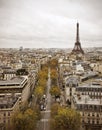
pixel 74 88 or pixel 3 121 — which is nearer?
pixel 3 121

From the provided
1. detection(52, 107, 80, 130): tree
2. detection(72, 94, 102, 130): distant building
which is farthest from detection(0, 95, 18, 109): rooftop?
detection(72, 94, 102, 130): distant building

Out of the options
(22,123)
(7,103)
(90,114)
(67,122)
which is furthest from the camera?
(7,103)

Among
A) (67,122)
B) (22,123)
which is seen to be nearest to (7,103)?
(22,123)

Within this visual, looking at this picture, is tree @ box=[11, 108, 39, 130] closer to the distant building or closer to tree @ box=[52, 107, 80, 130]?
tree @ box=[52, 107, 80, 130]

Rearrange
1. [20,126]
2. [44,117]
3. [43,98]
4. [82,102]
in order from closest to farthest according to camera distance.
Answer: [20,126]
[82,102]
[44,117]
[43,98]

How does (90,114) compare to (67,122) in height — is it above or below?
above

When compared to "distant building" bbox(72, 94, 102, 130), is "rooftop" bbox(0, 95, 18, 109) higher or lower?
higher

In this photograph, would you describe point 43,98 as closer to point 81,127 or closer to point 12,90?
point 12,90

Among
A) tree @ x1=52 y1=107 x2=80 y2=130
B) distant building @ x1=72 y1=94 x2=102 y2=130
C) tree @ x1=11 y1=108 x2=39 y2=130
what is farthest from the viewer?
distant building @ x1=72 y1=94 x2=102 y2=130

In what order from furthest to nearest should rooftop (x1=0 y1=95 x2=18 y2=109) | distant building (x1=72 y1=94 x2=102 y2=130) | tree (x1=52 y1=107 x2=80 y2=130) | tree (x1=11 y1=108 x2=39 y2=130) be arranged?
rooftop (x1=0 y1=95 x2=18 y2=109)
distant building (x1=72 y1=94 x2=102 y2=130)
tree (x1=52 y1=107 x2=80 y2=130)
tree (x1=11 y1=108 x2=39 y2=130)

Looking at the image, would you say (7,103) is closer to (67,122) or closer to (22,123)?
(22,123)

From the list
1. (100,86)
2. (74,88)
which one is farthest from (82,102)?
(74,88)
